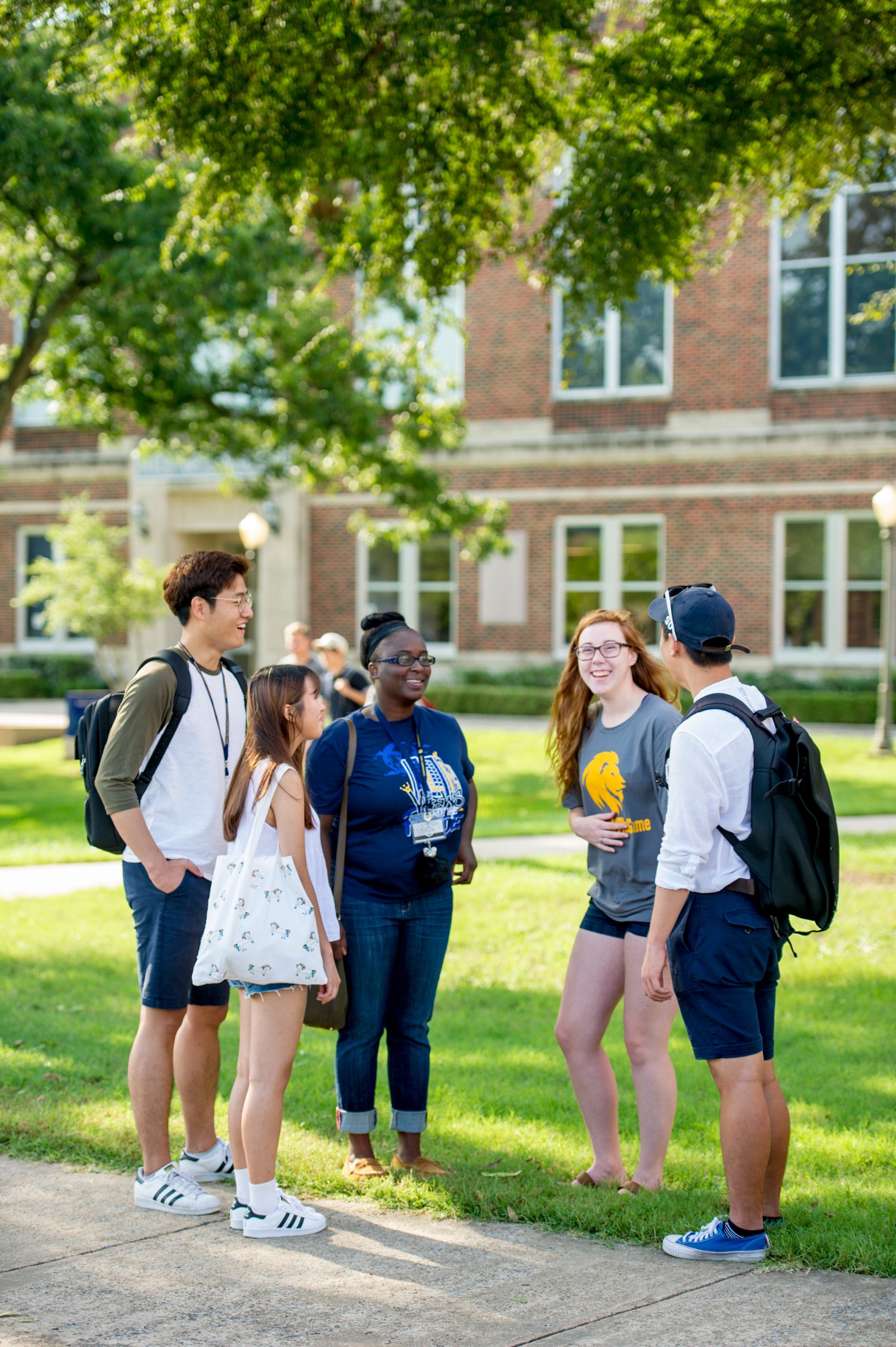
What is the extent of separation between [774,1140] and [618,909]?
0.87m

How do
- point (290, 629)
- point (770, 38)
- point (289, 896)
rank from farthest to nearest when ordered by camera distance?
1. point (290, 629)
2. point (770, 38)
3. point (289, 896)

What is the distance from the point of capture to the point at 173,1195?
4352mm

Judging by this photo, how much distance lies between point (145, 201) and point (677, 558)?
1262cm

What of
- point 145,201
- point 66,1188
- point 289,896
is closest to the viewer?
point 289,896

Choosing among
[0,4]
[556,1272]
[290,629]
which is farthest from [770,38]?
[556,1272]

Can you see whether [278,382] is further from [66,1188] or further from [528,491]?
[66,1188]

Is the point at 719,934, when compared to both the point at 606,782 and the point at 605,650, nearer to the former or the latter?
the point at 606,782

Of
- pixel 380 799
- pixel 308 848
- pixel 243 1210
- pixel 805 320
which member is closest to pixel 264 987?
pixel 308 848

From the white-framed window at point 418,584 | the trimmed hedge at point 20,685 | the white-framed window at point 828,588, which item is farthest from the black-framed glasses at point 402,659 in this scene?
the trimmed hedge at point 20,685

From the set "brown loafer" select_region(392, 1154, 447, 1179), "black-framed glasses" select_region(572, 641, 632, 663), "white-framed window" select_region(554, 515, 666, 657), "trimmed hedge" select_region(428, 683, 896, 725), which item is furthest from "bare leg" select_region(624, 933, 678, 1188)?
"white-framed window" select_region(554, 515, 666, 657)

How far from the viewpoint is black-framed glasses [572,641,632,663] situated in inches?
182

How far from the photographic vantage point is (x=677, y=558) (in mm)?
24297

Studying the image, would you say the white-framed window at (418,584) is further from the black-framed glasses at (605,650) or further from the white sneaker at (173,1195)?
the white sneaker at (173,1195)

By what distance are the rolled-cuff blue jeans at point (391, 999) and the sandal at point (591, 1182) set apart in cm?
57
